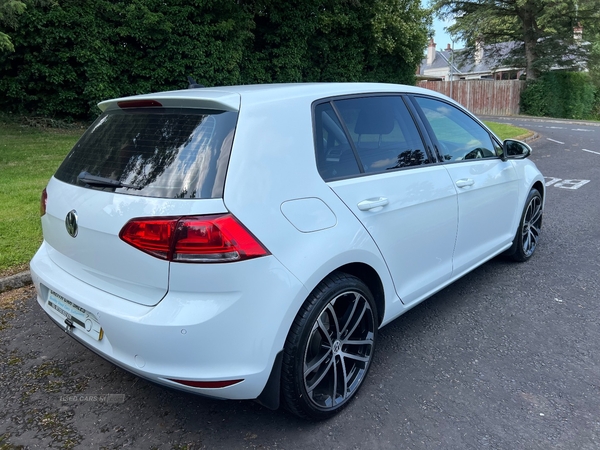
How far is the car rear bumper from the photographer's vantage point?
2.10m

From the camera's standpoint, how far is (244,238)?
2135 mm

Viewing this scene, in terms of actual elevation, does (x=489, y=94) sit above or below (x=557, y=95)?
above

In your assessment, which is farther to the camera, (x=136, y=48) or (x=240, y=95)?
(x=136, y=48)

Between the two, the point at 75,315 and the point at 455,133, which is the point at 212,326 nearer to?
the point at 75,315

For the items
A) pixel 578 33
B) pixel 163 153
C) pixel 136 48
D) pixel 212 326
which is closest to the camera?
pixel 212 326

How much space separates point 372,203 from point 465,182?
1.18 m

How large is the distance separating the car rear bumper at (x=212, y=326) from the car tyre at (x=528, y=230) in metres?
3.17

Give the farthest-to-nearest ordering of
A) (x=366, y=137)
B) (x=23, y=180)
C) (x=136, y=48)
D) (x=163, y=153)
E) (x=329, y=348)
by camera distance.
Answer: (x=136, y=48) < (x=23, y=180) < (x=366, y=137) < (x=329, y=348) < (x=163, y=153)

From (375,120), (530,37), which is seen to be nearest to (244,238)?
(375,120)

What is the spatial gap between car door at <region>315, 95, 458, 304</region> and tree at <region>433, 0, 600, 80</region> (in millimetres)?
31714

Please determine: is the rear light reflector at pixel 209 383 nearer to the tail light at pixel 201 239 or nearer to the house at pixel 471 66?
the tail light at pixel 201 239

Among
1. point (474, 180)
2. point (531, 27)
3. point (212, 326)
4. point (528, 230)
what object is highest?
point (531, 27)

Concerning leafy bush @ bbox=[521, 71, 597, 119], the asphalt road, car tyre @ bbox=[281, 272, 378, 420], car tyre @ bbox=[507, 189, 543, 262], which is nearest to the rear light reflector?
car tyre @ bbox=[281, 272, 378, 420]

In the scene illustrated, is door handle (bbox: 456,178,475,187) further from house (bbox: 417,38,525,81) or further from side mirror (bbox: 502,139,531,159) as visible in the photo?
house (bbox: 417,38,525,81)
